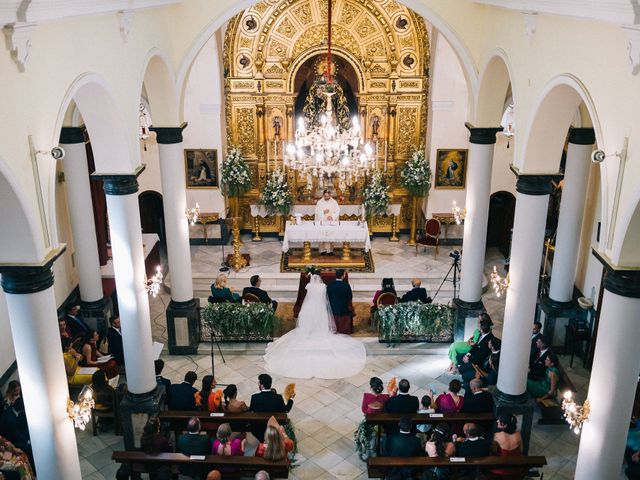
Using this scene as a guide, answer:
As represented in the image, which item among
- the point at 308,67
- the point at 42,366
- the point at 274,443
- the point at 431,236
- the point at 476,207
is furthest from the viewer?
the point at 308,67

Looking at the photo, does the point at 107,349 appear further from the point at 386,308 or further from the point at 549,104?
the point at 549,104

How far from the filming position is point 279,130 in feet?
62.6

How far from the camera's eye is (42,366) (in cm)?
762

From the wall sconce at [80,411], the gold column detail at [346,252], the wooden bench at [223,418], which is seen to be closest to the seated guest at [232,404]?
the wooden bench at [223,418]

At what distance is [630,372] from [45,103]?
6.81 metres

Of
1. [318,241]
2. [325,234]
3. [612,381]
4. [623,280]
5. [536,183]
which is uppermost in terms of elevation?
[536,183]

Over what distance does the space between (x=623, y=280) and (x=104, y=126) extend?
22.1 ft

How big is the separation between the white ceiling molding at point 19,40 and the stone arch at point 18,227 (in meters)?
1.06

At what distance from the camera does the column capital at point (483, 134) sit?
12680 mm

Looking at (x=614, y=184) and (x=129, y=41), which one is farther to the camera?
(x=129, y=41)

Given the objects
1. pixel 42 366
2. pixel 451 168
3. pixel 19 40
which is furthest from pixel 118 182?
pixel 451 168

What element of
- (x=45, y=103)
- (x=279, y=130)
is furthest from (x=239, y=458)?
(x=279, y=130)

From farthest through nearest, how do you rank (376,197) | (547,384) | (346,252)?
(376,197)
(346,252)
(547,384)

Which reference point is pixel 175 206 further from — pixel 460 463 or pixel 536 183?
pixel 460 463
